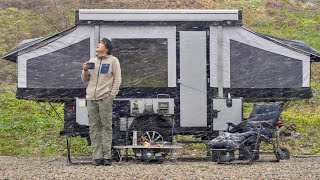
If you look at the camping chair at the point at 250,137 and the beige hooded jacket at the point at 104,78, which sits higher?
the beige hooded jacket at the point at 104,78

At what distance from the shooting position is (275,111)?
416 inches

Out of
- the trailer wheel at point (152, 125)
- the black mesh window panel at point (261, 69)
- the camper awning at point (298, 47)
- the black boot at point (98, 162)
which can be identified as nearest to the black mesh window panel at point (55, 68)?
the trailer wheel at point (152, 125)

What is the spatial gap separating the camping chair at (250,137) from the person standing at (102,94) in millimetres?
1515

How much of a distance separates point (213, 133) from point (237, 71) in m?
1.05

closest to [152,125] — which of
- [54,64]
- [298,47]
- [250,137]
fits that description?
[250,137]

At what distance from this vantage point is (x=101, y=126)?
955 cm

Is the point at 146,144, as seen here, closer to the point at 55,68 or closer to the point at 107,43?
the point at 107,43

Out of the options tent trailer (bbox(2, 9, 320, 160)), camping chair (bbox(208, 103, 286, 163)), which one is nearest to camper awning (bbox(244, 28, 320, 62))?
tent trailer (bbox(2, 9, 320, 160))

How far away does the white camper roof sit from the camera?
1065cm

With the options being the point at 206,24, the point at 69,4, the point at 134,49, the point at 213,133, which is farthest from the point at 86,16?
the point at 69,4

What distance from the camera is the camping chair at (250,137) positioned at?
9.74 m

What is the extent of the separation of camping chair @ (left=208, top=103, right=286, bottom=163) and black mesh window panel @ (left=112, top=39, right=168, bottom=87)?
1407mm

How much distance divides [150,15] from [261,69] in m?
1.99

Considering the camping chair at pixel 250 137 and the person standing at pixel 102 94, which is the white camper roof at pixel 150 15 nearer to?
the person standing at pixel 102 94
